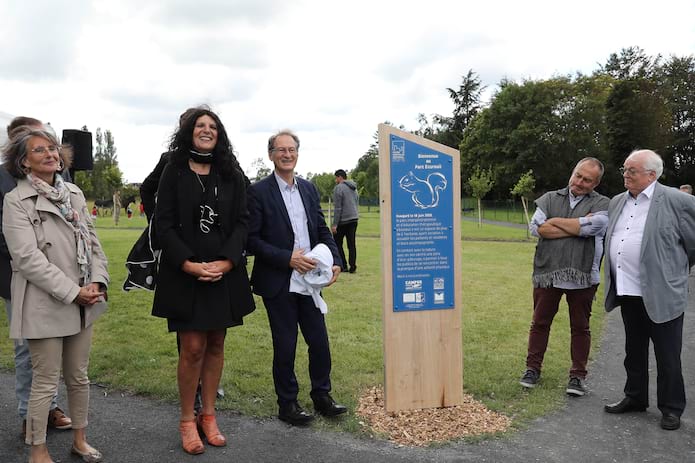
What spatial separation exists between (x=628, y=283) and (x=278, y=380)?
2850mm

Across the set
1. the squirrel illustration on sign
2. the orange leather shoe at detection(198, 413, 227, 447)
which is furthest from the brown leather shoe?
the squirrel illustration on sign

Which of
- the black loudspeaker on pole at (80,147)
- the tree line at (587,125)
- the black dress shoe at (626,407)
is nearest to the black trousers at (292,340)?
the black dress shoe at (626,407)

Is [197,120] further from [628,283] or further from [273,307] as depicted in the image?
[628,283]

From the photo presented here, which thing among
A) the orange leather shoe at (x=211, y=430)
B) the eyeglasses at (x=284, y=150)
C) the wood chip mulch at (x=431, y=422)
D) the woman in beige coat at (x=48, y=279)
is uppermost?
the eyeglasses at (x=284, y=150)

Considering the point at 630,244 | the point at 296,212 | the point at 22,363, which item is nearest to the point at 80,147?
the point at 22,363

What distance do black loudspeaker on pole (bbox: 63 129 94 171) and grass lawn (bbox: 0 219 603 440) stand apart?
2086 mm

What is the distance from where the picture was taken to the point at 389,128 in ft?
13.7

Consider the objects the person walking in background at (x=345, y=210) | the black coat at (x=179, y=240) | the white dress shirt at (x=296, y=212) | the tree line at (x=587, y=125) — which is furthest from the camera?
the tree line at (x=587, y=125)

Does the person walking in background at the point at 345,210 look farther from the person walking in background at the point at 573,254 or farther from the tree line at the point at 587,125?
the tree line at the point at 587,125

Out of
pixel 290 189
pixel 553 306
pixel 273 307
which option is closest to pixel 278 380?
pixel 273 307

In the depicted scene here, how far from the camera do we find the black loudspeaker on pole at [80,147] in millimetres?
7207

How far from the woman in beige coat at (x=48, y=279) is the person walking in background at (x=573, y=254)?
361 centimetres

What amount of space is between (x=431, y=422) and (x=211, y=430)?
1.65 m

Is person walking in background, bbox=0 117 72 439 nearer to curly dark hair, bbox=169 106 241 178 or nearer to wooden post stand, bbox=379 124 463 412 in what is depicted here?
curly dark hair, bbox=169 106 241 178
